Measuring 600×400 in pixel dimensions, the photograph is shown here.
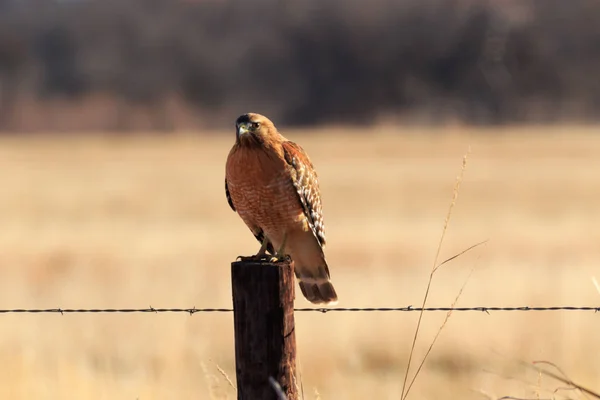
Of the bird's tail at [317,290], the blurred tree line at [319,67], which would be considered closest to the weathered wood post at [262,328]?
the bird's tail at [317,290]

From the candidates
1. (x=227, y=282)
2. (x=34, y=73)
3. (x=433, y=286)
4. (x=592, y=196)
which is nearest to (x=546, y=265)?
(x=433, y=286)

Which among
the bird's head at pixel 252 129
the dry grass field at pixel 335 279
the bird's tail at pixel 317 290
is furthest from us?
the dry grass field at pixel 335 279

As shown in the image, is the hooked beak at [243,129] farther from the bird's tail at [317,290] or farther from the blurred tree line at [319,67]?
the blurred tree line at [319,67]

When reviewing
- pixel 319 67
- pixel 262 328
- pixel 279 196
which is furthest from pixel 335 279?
pixel 319 67

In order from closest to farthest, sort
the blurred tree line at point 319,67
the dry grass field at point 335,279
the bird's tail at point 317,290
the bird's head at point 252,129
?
the bird's head at point 252,129
the bird's tail at point 317,290
the dry grass field at point 335,279
the blurred tree line at point 319,67

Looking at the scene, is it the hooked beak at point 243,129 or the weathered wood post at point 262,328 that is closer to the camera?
the weathered wood post at point 262,328

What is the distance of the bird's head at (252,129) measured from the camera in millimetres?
4875

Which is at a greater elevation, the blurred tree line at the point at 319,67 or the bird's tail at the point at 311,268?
the blurred tree line at the point at 319,67

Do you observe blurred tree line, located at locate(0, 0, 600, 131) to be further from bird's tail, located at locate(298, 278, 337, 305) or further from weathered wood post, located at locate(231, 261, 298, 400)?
weathered wood post, located at locate(231, 261, 298, 400)

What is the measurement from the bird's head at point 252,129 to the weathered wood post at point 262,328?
1.56m

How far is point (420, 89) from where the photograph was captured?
58281mm

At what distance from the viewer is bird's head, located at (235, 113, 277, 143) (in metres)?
4.88

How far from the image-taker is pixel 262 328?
11.0ft

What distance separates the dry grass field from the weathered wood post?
1.95 ft
